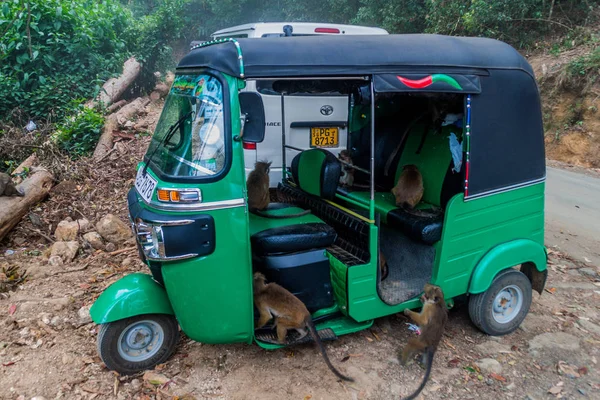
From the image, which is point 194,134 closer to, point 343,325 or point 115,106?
point 343,325

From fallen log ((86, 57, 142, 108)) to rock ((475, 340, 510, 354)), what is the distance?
353 inches

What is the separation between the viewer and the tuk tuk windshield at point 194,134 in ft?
10.6

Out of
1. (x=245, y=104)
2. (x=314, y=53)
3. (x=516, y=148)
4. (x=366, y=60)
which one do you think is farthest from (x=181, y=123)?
(x=516, y=148)

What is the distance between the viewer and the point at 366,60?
340cm

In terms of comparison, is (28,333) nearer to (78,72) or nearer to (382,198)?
(382,198)

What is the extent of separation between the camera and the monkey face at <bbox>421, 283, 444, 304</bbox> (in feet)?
12.3

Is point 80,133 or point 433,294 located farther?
point 80,133

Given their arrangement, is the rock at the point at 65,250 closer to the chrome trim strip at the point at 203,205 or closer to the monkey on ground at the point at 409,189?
the chrome trim strip at the point at 203,205

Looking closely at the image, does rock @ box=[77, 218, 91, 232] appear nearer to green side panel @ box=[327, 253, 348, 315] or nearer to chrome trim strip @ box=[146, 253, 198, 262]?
chrome trim strip @ box=[146, 253, 198, 262]

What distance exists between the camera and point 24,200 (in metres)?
6.54

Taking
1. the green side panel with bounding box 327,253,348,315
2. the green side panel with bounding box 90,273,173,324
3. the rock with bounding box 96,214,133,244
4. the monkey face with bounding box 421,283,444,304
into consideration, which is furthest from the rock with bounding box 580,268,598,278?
the rock with bounding box 96,214,133,244

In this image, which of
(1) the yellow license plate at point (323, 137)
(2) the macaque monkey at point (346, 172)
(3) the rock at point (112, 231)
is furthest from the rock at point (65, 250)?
(2) the macaque monkey at point (346, 172)

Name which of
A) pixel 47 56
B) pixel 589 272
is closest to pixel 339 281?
pixel 589 272

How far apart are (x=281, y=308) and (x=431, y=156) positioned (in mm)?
2360
